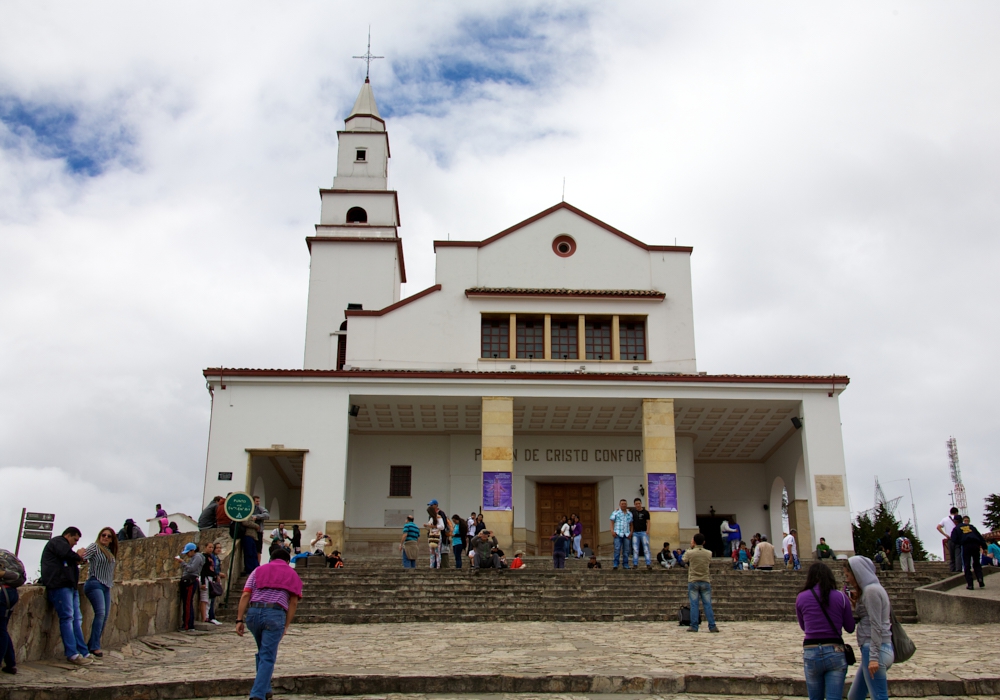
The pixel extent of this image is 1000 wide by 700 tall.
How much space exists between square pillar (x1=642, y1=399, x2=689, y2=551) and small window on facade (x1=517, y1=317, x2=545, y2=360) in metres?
4.12

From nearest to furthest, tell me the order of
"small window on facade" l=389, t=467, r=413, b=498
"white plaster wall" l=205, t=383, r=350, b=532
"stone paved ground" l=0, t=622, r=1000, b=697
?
"stone paved ground" l=0, t=622, r=1000, b=697, "white plaster wall" l=205, t=383, r=350, b=532, "small window on facade" l=389, t=467, r=413, b=498

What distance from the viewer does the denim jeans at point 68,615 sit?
1026 centimetres

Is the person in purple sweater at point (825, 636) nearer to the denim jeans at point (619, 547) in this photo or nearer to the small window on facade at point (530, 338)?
the denim jeans at point (619, 547)

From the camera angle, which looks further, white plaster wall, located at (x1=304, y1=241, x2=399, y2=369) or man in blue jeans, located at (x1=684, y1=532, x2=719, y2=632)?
white plaster wall, located at (x1=304, y1=241, x2=399, y2=369)

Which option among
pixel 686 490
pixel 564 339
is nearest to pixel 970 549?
pixel 686 490

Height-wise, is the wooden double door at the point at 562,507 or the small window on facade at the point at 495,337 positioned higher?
the small window on facade at the point at 495,337

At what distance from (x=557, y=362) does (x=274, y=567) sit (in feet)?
62.9

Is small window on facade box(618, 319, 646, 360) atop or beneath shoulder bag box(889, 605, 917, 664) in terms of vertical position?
atop

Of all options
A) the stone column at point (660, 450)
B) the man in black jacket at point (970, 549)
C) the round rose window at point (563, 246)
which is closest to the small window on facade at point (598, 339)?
the round rose window at point (563, 246)

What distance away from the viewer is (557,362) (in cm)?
2702

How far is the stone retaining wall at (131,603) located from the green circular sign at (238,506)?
0.98m

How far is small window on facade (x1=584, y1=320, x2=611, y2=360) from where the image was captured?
2769 centimetres

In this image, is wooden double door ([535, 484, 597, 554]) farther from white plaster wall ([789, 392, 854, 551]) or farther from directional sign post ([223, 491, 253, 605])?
directional sign post ([223, 491, 253, 605])

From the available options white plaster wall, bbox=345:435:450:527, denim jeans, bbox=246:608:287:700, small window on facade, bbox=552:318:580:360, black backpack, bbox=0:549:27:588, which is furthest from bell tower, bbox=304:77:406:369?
denim jeans, bbox=246:608:287:700
